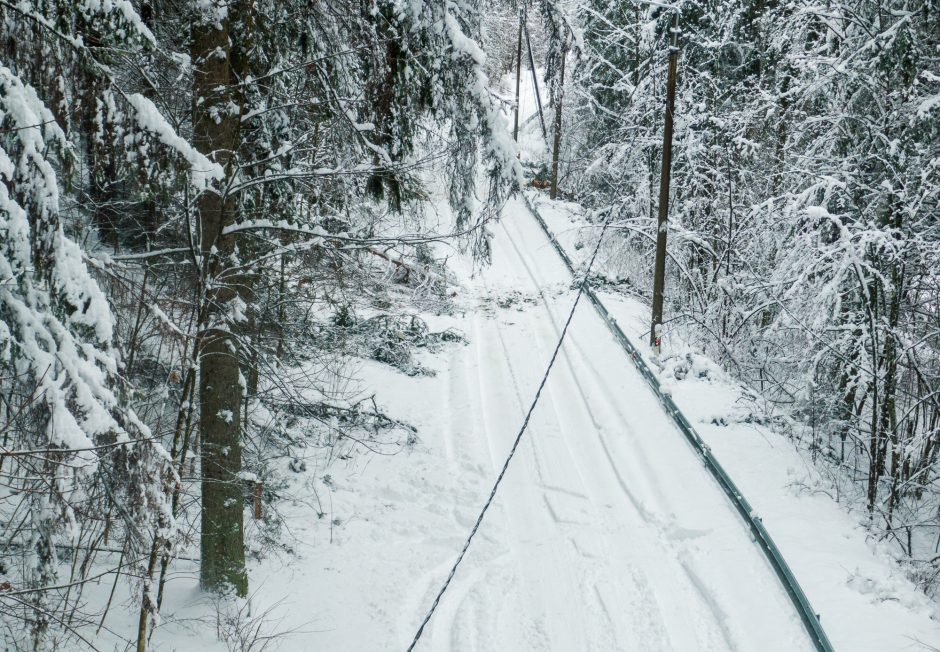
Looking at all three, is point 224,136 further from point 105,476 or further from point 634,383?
point 634,383

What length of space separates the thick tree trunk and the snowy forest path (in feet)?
7.29

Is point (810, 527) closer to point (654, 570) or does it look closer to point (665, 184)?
point (654, 570)

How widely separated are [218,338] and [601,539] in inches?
192

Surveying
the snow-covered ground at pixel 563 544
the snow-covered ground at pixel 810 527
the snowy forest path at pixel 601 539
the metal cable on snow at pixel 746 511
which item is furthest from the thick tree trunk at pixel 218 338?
the snow-covered ground at pixel 810 527

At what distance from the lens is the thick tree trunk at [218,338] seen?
5.34 metres

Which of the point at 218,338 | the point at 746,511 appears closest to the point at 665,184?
the point at 746,511

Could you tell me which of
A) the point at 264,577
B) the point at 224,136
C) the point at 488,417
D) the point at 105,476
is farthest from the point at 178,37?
the point at 488,417

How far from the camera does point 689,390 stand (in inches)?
454

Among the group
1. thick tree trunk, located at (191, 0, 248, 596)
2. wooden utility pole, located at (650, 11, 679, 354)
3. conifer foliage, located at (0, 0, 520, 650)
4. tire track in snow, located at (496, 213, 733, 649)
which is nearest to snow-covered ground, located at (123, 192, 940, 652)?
tire track in snow, located at (496, 213, 733, 649)

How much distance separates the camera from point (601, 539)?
7.57 meters

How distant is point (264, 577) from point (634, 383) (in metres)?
7.71

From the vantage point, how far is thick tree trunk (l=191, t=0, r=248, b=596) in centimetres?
534

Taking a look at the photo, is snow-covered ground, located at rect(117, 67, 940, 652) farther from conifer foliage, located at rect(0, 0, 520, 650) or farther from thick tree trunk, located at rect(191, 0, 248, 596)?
conifer foliage, located at rect(0, 0, 520, 650)

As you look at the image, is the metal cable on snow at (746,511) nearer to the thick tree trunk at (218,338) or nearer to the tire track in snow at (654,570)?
the tire track in snow at (654,570)
